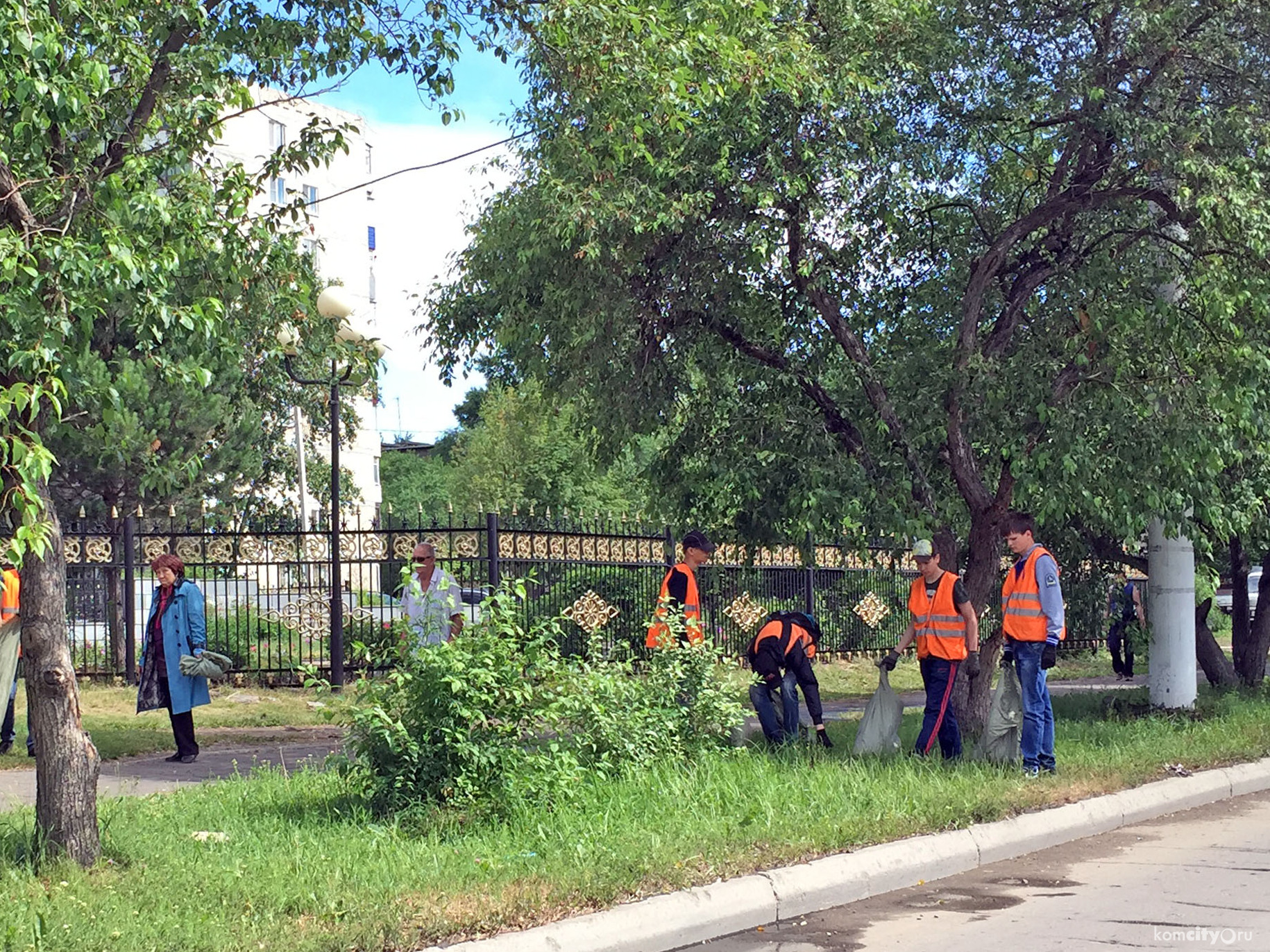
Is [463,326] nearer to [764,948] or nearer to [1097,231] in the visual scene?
[1097,231]

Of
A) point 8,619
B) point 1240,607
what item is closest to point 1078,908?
point 8,619

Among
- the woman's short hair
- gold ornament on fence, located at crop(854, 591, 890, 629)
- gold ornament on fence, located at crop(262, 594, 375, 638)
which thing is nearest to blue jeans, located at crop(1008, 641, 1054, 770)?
the woman's short hair

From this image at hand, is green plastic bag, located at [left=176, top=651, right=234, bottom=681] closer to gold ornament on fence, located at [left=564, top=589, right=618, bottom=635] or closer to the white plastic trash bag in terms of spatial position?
the white plastic trash bag

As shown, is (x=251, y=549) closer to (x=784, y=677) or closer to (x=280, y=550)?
(x=280, y=550)

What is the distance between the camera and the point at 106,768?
10930 millimetres

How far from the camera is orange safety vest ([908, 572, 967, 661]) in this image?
9.79 meters

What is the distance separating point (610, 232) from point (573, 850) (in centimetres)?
544

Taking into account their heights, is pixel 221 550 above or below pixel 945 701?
above

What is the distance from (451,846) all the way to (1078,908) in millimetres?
3066

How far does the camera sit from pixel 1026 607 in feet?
30.8

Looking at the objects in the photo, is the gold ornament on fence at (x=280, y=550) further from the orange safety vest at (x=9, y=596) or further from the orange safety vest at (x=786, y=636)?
the orange safety vest at (x=786, y=636)

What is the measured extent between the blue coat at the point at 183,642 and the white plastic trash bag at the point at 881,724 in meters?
5.11

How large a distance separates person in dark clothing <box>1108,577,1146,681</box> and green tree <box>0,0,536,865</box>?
12007mm

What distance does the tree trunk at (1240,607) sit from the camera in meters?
15.3
